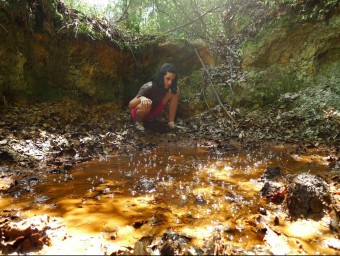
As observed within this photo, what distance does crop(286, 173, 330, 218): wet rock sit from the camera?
209 centimetres

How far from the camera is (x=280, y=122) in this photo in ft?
16.9

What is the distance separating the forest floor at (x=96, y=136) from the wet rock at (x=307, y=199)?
121mm

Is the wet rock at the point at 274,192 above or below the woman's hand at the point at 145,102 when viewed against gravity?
below

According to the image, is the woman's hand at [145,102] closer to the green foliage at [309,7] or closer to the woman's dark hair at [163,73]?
the woman's dark hair at [163,73]

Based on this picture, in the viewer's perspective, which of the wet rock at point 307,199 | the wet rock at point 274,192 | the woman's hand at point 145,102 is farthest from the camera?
the woman's hand at point 145,102

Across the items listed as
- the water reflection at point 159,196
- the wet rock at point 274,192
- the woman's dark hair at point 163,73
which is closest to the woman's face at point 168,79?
the woman's dark hair at point 163,73

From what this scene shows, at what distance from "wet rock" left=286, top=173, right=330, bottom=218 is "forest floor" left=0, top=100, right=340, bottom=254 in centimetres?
12

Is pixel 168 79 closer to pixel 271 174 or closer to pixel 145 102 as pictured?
pixel 145 102

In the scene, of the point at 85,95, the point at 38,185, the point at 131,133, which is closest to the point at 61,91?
the point at 85,95

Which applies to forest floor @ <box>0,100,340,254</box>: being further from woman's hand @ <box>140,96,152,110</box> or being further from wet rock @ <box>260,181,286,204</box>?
woman's hand @ <box>140,96,152,110</box>

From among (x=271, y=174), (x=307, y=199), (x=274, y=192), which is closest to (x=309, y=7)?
(x=271, y=174)

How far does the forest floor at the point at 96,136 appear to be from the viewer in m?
3.38

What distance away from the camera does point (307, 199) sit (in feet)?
6.95

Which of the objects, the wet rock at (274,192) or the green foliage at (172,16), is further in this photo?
the green foliage at (172,16)
